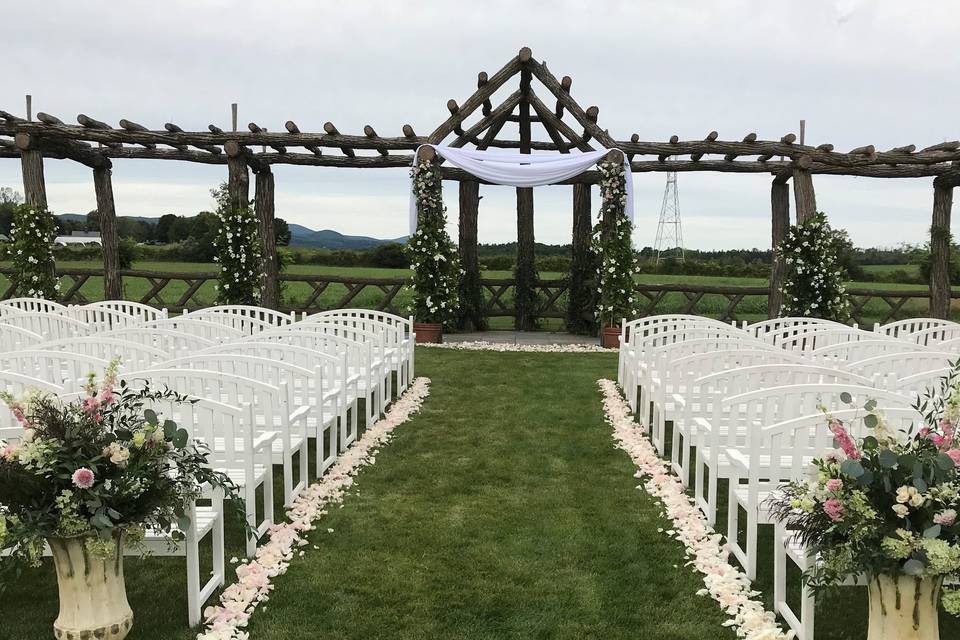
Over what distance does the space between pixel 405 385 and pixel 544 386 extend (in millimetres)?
1595

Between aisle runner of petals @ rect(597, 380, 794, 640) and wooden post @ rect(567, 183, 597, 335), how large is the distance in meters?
7.11

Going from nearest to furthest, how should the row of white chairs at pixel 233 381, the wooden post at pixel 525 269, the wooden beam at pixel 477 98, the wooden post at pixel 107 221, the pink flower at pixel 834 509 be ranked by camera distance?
1. the pink flower at pixel 834 509
2. the row of white chairs at pixel 233 381
3. the wooden beam at pixel 477 98
4. the wooden post at pixel 107 221
5. the wooden post at pixel 525 269

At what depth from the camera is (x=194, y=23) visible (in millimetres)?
9883

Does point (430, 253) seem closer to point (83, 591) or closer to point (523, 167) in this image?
point (523, 167)

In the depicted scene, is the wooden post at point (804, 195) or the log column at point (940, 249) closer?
Result: the wooden post at point (804, 195)

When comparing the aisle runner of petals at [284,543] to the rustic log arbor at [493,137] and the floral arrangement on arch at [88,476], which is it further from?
the rustic log arbor at [493,137]

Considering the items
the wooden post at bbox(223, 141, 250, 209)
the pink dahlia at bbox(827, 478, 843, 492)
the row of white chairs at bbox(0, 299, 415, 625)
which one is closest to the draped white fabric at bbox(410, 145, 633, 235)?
the wooden post at bbox(223, 141, 250, 209)

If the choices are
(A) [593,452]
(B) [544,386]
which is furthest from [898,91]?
(A) [593,452]

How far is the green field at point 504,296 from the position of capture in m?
15.1

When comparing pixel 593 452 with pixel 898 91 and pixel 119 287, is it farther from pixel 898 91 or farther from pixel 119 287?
pixel 119 287

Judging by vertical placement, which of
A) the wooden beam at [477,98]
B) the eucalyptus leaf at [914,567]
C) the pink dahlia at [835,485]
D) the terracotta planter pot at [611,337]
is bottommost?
the terracotta planter pot at [611,337]

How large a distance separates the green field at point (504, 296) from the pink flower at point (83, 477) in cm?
936

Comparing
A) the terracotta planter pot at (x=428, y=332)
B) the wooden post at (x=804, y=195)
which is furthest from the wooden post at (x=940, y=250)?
the terracotta planter pot at (x=428, y=332)

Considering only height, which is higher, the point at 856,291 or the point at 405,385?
the point at 856,291
